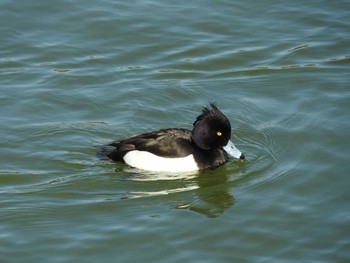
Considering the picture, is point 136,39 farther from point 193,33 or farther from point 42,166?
point 42,166

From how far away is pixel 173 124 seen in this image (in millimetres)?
13031

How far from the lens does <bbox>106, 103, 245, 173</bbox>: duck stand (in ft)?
38.3

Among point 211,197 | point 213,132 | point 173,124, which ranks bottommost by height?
point 211,197

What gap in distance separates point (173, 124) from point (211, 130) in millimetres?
1440

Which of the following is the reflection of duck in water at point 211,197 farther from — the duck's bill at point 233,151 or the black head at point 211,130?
the black head at point 211,130

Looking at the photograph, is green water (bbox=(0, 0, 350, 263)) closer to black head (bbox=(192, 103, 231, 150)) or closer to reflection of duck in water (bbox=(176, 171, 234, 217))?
reflection of duck in water (bbox=(176, 171, 234, 217))

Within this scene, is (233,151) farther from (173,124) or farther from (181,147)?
(173,124)

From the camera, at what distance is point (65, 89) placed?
13688 mm

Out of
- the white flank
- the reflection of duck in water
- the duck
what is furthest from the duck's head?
the reflection of duck in water

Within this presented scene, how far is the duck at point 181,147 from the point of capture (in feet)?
38.3

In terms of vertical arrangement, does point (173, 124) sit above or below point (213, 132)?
above

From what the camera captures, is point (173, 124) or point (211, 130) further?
point (173, 124)

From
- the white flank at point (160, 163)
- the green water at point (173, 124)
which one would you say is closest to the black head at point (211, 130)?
the white flank at point (160, 163)

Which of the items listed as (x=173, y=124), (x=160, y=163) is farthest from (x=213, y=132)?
(x=173, y=124)
